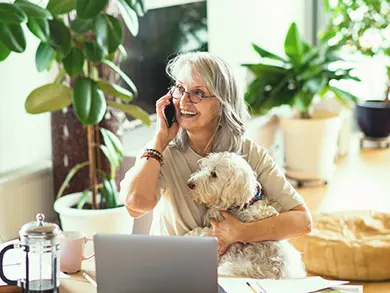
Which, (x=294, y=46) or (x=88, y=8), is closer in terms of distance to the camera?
(x=88, y=8)

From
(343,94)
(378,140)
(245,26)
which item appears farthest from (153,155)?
(378,140)

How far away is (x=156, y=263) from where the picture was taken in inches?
67.7

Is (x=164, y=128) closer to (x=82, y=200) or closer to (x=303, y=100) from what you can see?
(x=82, y=200)

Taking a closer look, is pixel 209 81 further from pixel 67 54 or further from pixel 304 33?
pixel 304 33

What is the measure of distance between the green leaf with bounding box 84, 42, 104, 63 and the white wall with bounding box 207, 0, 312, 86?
1724 mm

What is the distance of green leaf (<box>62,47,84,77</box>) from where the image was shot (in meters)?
3.08

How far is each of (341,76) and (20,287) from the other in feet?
11.9

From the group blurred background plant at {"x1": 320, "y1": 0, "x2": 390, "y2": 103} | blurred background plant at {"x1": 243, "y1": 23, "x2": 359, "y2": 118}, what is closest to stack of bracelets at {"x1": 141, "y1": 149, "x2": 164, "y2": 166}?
blurred background plant at {"x1": 243, "y1": 23, "x2": 359, "y2": 118}

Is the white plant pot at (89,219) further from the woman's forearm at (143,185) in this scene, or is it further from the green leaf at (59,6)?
the woman's forearm at (143,185)

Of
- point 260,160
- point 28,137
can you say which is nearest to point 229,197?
point 260,160

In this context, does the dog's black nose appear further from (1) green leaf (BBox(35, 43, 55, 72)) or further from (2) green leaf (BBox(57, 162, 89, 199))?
(2) green leaf (BBox(57, 162, 89, 199))

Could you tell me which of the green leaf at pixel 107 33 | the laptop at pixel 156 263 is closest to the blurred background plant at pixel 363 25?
the green leaf at pixel 107 33

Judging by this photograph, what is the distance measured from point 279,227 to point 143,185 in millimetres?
410

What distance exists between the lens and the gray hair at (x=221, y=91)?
2.22 metres
